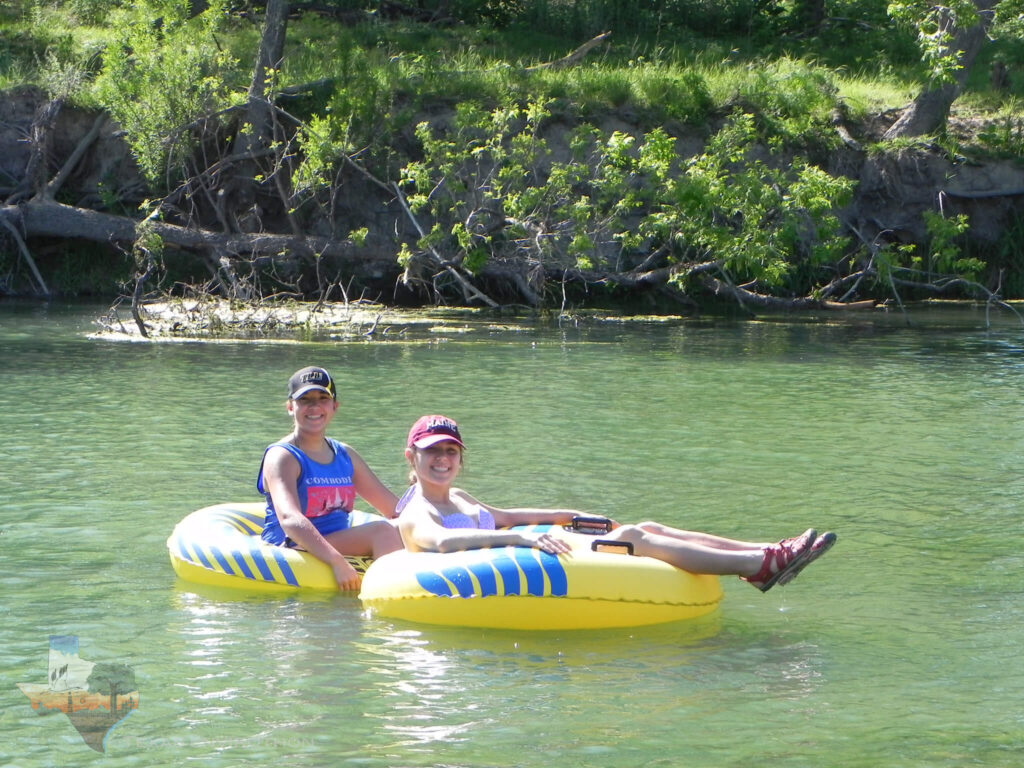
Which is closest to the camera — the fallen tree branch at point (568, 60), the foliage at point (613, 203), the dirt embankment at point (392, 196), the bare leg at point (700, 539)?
the bare leg at point (700, 539)

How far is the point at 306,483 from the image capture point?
21.9 ft

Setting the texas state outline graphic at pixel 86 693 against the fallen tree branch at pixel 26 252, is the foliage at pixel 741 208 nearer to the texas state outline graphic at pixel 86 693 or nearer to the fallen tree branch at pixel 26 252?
the fallen tree branch at pixel 26 252

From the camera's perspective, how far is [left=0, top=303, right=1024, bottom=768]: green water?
4.69m

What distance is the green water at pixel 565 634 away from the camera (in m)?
4.69

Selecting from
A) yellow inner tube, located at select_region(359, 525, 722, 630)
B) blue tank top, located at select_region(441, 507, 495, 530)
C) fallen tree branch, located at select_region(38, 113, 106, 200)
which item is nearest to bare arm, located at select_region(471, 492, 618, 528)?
blue tank top, located at select_region(441, 507, 495, 530)

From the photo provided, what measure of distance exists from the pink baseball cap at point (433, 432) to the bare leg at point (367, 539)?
658mm

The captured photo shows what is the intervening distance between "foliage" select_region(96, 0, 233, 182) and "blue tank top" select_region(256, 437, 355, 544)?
1319 cm

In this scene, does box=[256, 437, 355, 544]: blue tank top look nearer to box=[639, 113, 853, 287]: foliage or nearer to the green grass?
box=[639, 113, 853, 287]: foliage

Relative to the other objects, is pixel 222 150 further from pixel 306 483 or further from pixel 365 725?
pixel 365 725

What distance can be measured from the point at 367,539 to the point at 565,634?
4.18ft

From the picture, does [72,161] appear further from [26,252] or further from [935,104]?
[935,104]

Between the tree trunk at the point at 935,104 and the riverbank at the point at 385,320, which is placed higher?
the tree trunk at the point at 935,104

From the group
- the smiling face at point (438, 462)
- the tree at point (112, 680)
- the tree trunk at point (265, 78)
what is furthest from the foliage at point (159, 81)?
the tree at point (112, 680)

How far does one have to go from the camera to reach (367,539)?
6.74 m
